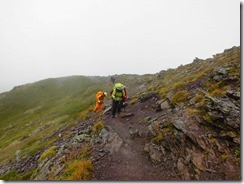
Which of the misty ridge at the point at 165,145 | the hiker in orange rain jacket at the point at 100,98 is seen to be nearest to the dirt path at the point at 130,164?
the misty ridge at the point at 165,145

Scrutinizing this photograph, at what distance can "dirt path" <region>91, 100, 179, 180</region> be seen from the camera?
1284cm

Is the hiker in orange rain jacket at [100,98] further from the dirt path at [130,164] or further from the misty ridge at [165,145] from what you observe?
the dirt path at [130,164]

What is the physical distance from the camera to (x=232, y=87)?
669 inches

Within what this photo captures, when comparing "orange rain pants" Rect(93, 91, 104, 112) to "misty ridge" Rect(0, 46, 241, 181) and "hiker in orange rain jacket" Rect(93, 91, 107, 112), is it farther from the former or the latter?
"misty ridge" Rect(0, 46, 241, 181)

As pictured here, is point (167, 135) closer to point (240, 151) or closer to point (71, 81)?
point (240, 151)

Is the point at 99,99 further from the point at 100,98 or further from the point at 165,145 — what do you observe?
the point at 165,145

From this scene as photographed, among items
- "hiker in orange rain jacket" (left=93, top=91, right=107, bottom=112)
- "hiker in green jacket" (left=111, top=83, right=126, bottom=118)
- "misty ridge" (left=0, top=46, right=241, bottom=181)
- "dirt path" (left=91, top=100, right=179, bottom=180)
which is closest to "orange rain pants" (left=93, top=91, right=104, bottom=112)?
"hiker in orange rain jacket" (left=93, top=91, right=107, bottom=112)

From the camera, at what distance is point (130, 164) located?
1377cm

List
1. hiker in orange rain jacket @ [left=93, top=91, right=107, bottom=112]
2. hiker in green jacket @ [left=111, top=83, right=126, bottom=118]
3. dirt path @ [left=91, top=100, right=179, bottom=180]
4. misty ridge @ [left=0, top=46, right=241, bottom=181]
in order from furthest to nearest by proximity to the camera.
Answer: hiker in orange rain jacket @ [left=93, top=91, right=107, bottom=112] → hiker in green jacket @ [left=111, top=83, right=126, bottom=118] → dirt path @ [left=91, top=100, right=179, bottom=180] → misty ridge @ [left=0, top=46, right=241, bottom=181]

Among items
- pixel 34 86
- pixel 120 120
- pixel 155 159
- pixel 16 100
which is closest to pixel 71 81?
pixel 34 86

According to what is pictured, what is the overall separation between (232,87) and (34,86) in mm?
104705

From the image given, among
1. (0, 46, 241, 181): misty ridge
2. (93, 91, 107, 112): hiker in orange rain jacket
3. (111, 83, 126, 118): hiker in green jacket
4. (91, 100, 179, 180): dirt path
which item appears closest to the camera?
(0, 46, 241, 181): misty ridge

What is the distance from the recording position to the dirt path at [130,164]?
12836 mm

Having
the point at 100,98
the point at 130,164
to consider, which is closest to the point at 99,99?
the point at 100,98
